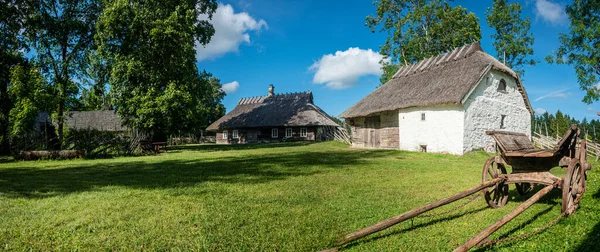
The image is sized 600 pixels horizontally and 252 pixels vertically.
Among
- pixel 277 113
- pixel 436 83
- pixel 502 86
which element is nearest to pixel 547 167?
pixel 436 83

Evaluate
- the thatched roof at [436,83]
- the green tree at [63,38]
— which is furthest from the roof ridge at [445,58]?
the green tree at [63,38]

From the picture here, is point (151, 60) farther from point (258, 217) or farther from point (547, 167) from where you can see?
point (547, 167)

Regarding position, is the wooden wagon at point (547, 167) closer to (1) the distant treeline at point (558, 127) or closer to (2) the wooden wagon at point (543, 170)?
(2) the wooden wagon at point (543, 170)

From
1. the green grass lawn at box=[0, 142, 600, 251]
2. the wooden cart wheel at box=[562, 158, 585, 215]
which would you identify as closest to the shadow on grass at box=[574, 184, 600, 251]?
the green grass lawn at box=[0, 142, 600, 251]

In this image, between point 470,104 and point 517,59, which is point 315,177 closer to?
point 470,104

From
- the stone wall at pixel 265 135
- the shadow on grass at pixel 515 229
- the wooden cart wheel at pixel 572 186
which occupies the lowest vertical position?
the shadow on grass at pixel 515 229

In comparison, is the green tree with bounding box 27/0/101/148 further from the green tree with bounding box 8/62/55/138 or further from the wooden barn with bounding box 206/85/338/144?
the wooden barn with bounding box 206/85/338/144

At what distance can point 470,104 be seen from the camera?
16172 millimetres

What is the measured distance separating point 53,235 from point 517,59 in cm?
3488

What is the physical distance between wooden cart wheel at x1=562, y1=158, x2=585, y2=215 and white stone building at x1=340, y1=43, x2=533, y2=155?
430 inches

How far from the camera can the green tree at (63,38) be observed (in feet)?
68.5

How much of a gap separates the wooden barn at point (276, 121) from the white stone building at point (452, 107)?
14.2 metres

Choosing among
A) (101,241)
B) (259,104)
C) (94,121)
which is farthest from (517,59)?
(94,121)

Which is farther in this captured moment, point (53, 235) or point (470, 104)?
point (470, 104)
